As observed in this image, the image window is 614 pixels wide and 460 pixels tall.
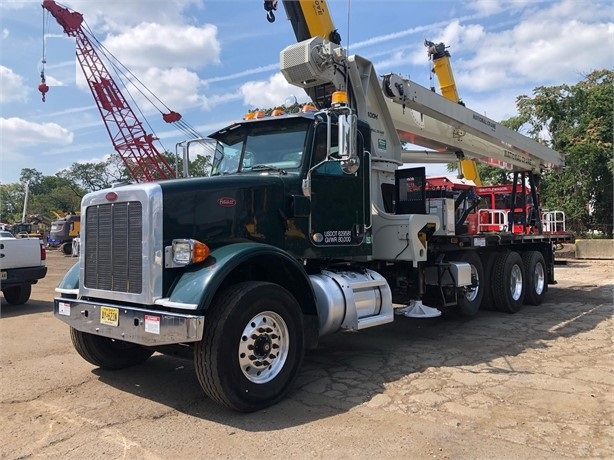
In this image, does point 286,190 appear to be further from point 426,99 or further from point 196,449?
point 426,99

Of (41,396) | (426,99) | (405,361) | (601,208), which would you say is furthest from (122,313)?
(601,208)

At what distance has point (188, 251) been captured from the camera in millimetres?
4223

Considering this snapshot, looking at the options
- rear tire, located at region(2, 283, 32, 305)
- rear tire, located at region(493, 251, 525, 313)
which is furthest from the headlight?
rear tire, located at region(2, 283, 32, 305)

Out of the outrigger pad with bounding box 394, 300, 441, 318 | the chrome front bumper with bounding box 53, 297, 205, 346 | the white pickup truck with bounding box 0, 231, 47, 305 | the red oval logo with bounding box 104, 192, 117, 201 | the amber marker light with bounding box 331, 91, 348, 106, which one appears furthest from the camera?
the white pickup truck with bounding box 0, 231, 47, 305

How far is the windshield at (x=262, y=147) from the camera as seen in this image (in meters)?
5.50

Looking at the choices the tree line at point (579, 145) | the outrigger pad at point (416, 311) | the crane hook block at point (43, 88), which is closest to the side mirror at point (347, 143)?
the outrigger pad at point (416, 311)

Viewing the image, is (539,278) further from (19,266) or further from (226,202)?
(19,266)

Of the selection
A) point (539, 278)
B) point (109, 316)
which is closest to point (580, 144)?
point (539, 278)

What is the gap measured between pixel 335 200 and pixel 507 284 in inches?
184

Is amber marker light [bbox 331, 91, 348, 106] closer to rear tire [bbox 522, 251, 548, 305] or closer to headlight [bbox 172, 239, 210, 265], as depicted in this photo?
headlight [bbox 172, 239, 210, 265]

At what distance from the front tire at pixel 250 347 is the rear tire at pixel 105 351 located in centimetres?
166

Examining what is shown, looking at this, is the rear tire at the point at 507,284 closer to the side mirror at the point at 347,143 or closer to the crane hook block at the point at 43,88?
the side mirror at the point at 347,143

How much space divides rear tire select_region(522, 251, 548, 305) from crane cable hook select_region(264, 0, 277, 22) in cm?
666

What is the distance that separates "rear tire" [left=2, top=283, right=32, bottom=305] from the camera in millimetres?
10391
